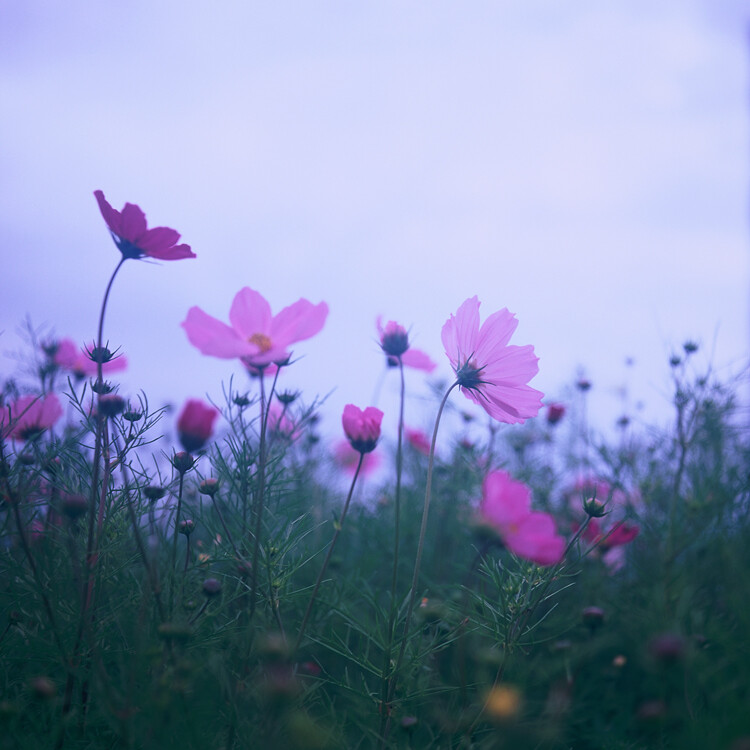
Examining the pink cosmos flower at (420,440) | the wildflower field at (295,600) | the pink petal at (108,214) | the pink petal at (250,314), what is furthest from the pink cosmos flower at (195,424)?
the pink cosmos flower at (420,440)

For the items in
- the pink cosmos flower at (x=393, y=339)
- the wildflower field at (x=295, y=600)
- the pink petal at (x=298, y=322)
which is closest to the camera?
the wildflower field at (x=295, y=600)

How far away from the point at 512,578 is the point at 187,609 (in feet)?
1.43

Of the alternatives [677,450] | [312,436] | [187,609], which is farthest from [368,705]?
[677,450]

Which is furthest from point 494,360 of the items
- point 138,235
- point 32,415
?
point 32,415

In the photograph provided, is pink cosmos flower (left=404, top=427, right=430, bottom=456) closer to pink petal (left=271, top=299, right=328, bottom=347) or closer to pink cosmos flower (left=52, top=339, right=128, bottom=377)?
pink cosmos flower (left=52, top=339, right=128, bottom=377)

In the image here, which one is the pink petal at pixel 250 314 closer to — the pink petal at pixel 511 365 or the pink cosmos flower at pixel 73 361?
the pink petal at pixel 511 365

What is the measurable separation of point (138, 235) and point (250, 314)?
159 millimetres

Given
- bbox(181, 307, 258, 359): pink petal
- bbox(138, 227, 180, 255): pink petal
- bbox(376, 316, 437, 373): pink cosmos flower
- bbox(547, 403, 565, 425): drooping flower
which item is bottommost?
bbox(181, 307, 258, 359): pink petal

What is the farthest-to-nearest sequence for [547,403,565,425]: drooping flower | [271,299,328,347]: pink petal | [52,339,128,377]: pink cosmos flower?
[547,403,565,425]: drooping flower
[52,339,128,377]: pink cosmos flower
[271,299,328,347]: pink petal

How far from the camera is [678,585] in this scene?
96 cm

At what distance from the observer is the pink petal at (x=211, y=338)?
633 mm

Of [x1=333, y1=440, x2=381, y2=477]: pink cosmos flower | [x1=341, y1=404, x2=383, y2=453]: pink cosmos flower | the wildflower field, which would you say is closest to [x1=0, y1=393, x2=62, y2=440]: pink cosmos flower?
the wildflower field

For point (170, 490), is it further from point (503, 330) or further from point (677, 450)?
point (677, 450)

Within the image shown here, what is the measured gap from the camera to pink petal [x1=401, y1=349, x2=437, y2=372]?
35.6 inches
